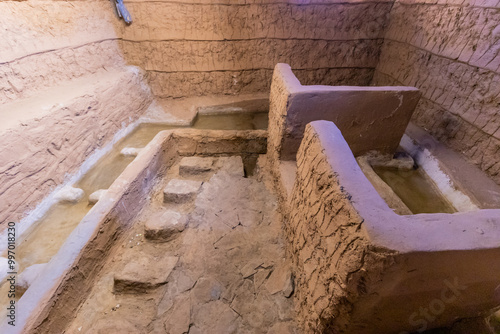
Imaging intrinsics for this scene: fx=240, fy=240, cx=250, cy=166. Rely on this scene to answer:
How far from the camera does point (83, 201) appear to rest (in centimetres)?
298

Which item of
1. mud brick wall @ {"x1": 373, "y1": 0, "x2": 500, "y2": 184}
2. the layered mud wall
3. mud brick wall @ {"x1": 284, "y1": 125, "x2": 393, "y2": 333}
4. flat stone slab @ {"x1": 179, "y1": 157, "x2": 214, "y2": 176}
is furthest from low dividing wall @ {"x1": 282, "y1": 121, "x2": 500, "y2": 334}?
the layered mud wall

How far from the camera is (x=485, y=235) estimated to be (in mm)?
981

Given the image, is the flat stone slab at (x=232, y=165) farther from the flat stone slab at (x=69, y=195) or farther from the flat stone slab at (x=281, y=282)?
the flat stone slab at (x=69, y=195)

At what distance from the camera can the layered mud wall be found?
8.64ft

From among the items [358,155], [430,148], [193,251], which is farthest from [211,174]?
[430,148]

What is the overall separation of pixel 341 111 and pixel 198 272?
6.90ft

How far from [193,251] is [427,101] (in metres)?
4.15

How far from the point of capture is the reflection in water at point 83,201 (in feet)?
7.72

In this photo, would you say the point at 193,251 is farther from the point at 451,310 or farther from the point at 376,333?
the point at 451,310

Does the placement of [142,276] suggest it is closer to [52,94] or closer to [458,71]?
[52,94]

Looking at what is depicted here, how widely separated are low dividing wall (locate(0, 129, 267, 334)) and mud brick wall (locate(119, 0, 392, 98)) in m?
2.63

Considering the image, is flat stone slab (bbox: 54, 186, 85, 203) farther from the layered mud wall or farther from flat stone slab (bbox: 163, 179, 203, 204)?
flat stone slab (bbox: 163, 179, 203, 204)

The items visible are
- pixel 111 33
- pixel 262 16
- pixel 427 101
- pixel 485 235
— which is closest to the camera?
pixel 485 235

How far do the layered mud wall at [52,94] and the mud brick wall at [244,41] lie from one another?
77cm
